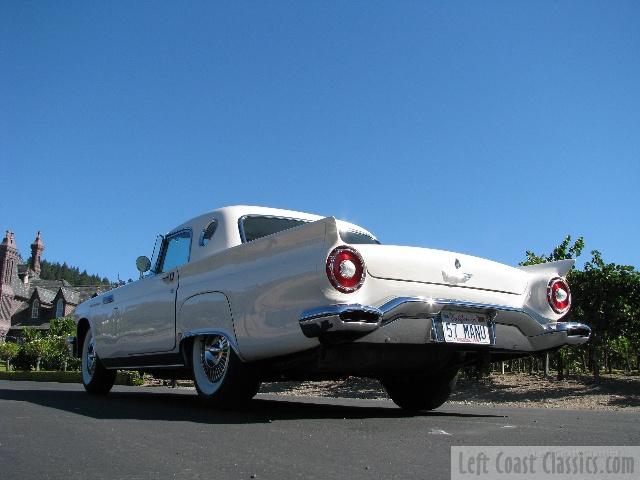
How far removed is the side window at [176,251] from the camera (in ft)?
19.7

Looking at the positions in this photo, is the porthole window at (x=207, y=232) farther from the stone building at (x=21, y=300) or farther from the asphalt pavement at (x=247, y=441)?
the stone building at (x=21, y=300)

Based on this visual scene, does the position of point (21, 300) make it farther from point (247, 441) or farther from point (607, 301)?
point (247, 441)

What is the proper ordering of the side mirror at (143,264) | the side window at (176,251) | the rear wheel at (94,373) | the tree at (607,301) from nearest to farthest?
1. the side window at (176,251)
2. the side mirror at (143,264)
3. the rear wheel at (94,373)
4. the tree at (607,301)

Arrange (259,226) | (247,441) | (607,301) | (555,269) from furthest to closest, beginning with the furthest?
1. (607,301)
2. (259,226)
3. (555,269)
4. (247,441)

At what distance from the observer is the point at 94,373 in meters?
Result: 7.62

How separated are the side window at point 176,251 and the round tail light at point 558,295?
3.25 metres

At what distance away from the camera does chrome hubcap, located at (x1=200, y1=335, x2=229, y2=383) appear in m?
5.00

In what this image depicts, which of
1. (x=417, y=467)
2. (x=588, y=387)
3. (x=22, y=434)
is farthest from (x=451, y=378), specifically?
(x=588, y=387)

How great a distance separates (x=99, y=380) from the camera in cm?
760

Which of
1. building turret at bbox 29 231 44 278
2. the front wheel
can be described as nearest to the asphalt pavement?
the front wheel

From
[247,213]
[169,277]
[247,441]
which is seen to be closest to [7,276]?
[169,277]

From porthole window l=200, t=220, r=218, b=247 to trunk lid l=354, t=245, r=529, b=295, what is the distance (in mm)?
1781

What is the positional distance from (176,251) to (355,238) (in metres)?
2.05

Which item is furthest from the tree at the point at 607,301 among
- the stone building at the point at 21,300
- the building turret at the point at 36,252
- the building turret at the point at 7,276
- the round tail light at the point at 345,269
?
the building turret at the point at 36,252
